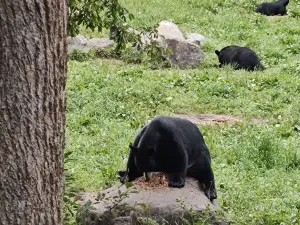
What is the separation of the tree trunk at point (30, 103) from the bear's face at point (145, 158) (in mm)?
2368

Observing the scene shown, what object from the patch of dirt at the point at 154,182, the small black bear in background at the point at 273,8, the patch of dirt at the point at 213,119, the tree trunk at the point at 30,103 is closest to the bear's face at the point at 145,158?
the patch of dirt at the point at 154,182

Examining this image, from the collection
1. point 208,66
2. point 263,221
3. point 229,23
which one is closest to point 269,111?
point 208,66

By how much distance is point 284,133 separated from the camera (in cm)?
1058

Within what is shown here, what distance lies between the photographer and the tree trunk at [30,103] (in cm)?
419

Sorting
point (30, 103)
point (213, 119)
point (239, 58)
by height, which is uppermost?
point (30, 103)

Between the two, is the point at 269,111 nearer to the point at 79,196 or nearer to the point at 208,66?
the point at 208,66

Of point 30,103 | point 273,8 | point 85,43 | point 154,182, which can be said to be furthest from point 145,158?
point 273,8

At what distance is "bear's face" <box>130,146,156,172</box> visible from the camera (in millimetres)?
6809

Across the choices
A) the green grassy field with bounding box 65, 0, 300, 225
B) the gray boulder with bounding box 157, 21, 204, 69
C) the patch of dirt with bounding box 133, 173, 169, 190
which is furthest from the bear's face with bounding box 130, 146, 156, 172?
the gray boulder with bounding box 157, 21, 204, 69

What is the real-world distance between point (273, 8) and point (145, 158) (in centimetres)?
1565

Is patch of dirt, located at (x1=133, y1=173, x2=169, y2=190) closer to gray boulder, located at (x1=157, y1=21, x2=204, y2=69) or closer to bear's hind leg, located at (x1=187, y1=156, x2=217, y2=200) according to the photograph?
bear's hind leg, located at (x1=187, y1=156, x2=217, y2=200)

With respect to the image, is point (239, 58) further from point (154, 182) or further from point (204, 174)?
point (154, 182)

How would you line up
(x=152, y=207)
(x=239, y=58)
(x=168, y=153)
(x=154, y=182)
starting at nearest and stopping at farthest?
(x=152, y=207) → (x=168, y=153) → (x=154, y=182) → (x=239, y=58)

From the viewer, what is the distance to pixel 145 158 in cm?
683
